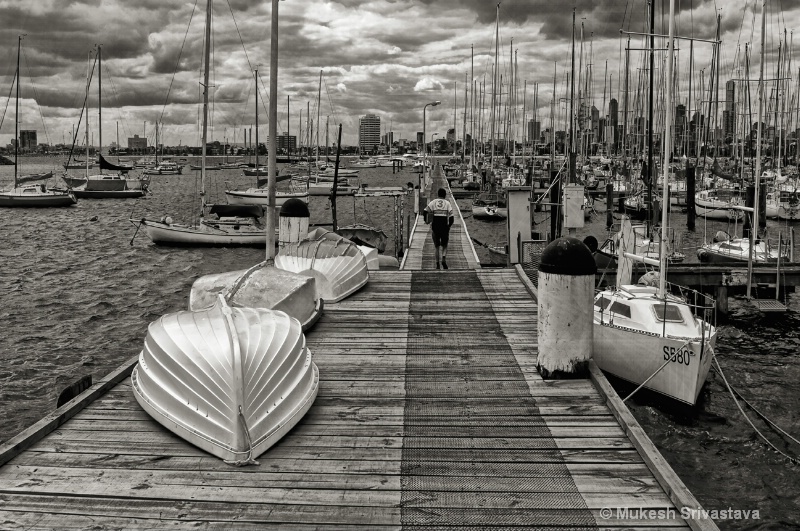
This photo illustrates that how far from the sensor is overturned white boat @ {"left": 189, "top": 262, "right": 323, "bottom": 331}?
976cm

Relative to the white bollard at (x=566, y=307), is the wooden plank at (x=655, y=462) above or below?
below

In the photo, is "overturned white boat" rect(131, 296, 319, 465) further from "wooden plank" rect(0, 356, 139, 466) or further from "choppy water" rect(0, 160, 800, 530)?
"choppy water" rect(0, 160, 800, 530)

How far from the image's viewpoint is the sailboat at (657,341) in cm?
1195

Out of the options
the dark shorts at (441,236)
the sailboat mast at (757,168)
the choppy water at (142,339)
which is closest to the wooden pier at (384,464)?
the choppy water at (142,339)

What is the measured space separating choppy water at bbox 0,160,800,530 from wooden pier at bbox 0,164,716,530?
4.16 meters

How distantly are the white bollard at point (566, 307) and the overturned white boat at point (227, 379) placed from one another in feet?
8.69

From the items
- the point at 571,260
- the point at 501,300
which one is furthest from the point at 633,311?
the point at 571,260

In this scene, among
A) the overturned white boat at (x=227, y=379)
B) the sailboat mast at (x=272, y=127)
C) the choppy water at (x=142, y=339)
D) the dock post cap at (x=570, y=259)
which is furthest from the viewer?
the sailboat mast at (x=272, y=127)

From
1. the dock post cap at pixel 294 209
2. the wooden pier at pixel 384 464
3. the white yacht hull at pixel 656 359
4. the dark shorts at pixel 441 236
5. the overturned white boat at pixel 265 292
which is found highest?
the dock post cap at pixel 294 209

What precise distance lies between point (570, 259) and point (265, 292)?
445 cm

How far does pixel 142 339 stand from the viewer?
19.2 metres

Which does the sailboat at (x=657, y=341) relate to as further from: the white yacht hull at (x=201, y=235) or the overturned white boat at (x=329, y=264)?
the white yacht hull at (x=201, y=235)

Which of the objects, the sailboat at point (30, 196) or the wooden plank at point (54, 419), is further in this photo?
the sailboat at point (30, 196)

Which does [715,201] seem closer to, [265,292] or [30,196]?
[265,292]
